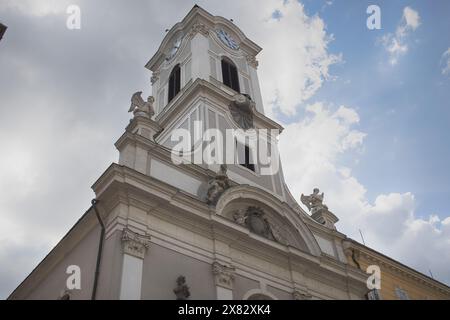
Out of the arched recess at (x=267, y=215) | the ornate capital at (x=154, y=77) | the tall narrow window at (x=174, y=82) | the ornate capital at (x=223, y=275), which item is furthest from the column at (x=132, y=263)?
the ornate capital at (x=154, y=77)

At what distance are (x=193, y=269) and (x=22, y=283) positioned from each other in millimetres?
9296

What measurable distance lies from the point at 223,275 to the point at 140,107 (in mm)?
7728

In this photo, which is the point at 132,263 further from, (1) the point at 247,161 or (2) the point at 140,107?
(1) the point at 247,161

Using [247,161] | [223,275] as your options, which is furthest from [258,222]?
[247,161]

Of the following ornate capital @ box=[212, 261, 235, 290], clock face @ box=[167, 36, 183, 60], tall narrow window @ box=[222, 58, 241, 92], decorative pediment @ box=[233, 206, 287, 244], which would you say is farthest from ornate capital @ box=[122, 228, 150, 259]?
clock face @ box=[167, 36, 183, 60]

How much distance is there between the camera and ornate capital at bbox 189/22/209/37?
2984 centimetres

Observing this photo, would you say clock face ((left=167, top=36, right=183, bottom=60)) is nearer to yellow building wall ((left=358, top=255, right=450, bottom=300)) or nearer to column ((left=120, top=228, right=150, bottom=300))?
yellow building wall ((left=358, top=255, right=450, bottom=300))

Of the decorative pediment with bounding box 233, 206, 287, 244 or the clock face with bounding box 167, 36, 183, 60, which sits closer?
the decorative pediment with bounding box 233, 206, 287, 244

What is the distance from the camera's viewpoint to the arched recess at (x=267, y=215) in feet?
67.0

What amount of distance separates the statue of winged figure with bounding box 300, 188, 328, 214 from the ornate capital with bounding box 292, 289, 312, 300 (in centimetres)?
596

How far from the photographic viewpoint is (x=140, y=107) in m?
21.1

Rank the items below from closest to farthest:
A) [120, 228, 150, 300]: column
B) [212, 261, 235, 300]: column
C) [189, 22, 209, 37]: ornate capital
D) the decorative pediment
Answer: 1. [120, 228, 150, 300]: column
2. [212, 261, 235, 300]: column
3. the decorative pediment
4. [189, 22, 209, 37]: ornate capital

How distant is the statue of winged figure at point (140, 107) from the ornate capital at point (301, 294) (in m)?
9.08

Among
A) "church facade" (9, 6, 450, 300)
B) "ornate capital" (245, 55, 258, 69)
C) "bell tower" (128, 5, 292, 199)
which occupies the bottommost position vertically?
"church facade" (9, 6, 450, 300)
